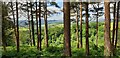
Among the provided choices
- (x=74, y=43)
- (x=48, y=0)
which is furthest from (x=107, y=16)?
(x=74, y=43)

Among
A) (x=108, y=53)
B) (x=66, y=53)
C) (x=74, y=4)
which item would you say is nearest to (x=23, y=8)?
(x=74, y=4)

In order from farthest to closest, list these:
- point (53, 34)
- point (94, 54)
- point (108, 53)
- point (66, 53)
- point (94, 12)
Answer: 1. point (53, 34)
2. point (94, 12)
3. point (94, 54)
4. point (66, 53)
5. point (108, 53)

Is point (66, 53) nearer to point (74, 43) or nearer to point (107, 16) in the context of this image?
point (107, 16)

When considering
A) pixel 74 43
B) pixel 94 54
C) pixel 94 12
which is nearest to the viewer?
pixel 94 54

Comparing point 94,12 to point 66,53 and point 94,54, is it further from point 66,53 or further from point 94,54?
point 66,53

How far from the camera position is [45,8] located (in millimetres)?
18828

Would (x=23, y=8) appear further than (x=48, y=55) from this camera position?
Yes

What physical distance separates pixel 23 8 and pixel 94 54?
8601mm

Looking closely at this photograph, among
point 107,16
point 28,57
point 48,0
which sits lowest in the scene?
point 28,57

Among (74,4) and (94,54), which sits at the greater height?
(74,4)

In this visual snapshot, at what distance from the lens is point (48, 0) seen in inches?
717

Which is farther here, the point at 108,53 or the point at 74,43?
the point at 74,43

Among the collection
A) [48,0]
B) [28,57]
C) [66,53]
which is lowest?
[28,57]

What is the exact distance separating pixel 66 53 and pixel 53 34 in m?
17.4
